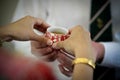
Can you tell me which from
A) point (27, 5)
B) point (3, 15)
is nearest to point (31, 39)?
point (3, 15)

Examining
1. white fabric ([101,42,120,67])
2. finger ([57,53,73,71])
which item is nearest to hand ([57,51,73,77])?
finger ([57,53,73,71])

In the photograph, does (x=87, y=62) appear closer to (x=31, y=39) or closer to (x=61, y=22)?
(x=31, y=39)

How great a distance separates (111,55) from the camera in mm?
895

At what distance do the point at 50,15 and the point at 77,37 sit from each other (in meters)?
0.41

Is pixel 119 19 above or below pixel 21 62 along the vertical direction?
above

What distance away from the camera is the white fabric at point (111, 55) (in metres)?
0.89

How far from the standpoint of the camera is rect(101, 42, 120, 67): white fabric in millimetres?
887

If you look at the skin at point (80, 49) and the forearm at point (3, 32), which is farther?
the forearm at point (3, 32)

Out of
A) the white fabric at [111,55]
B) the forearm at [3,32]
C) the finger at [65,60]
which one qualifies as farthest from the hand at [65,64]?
the white fabric at [111,55]

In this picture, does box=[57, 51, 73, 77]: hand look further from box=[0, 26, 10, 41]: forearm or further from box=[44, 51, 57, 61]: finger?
box=[0, 26, 10, 41]: forearm

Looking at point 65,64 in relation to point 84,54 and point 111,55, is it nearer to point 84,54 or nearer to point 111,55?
point 84,54

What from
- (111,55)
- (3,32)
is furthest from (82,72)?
(111,55)

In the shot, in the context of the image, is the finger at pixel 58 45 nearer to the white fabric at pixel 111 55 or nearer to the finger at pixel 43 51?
the finger at pixel 43 51

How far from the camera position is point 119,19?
0.98 m
